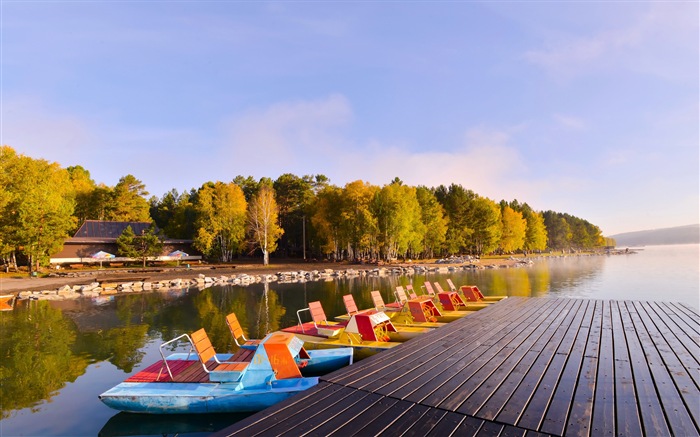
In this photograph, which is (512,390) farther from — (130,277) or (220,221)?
(220,221)

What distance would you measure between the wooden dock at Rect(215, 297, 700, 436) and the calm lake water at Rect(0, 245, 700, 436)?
161 inches

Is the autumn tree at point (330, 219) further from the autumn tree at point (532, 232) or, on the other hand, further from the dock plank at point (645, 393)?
the autumn tree at point (532, 232)

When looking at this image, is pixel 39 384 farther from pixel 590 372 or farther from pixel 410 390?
pixel 590 372

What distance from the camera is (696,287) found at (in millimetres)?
32000

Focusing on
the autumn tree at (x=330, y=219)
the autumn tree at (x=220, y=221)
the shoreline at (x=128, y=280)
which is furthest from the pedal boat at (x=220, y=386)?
the autumn tree at (x=330, y=219)

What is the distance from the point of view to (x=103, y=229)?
5694 cm

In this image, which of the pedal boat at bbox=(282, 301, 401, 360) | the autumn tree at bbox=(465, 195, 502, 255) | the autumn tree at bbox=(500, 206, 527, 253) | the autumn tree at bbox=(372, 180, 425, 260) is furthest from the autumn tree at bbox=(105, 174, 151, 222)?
the autumn tree at bbox=(500, 206, 527, 253)

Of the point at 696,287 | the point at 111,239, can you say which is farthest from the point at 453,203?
the point at 111,239

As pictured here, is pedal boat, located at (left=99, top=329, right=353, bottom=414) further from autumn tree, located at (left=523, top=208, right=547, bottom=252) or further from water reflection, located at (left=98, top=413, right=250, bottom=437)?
autumn tree, located at (left=523, top=208, right=547, bottom=252)

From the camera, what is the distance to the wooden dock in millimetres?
4449

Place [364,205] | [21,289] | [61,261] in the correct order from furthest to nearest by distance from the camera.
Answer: [364,205]
[61,261]
[21,289]

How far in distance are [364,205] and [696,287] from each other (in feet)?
131

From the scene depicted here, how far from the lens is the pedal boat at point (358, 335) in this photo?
35.9 ft

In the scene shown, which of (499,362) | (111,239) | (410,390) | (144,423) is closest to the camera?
(410,390)
